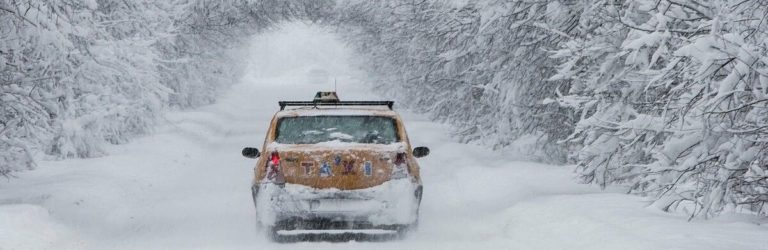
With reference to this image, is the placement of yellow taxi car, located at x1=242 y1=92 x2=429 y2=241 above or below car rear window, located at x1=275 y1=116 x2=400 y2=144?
below

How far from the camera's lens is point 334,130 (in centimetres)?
1030

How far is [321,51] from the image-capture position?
13375cm

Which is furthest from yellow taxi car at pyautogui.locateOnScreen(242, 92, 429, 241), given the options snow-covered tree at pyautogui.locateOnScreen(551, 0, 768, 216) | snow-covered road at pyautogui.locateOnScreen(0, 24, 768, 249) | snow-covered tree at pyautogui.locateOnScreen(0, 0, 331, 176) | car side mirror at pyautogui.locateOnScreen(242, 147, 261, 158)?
snow-covered tree at pyautogui.locateOnScreen(0, 0, 331, 176)

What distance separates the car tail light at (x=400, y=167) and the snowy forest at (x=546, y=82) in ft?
6.09

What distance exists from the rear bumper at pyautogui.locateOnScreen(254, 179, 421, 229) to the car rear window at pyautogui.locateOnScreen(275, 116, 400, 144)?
0.59m

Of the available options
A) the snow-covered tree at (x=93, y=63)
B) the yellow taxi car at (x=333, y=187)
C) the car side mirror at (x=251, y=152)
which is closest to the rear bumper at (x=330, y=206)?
the yellow taxi car at (x=333, y=187)

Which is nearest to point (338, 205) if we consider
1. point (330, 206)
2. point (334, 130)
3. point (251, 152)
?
point (330, 206)

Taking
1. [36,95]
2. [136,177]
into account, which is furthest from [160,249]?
[136,177]

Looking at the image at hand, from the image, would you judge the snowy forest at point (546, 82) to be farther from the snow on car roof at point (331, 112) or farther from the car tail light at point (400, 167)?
the snow on car roof at point (331, 112)

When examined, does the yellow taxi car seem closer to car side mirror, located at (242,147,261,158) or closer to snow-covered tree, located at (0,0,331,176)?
car side mirror, located at (242,147,261,158)

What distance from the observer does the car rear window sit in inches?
402

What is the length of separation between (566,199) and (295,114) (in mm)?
3444

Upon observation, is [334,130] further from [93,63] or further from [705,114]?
[93,63]

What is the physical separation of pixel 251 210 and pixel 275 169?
138 inches
